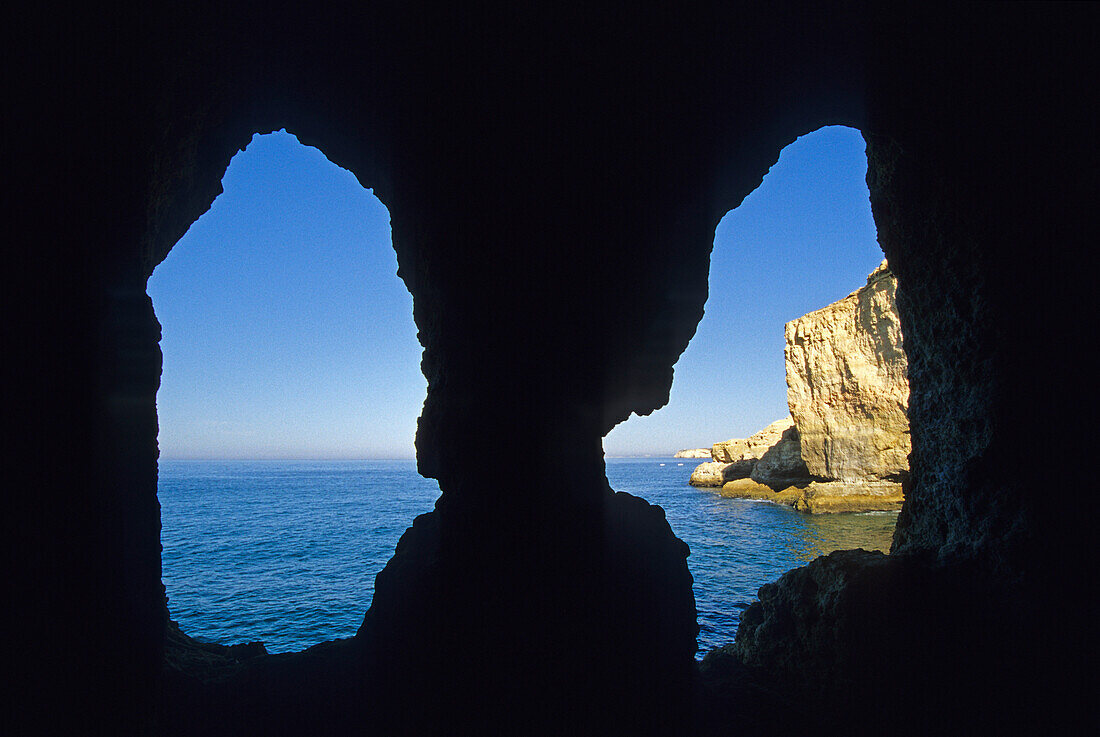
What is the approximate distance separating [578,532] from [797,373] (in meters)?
34.6

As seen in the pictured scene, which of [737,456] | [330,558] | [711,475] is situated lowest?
[711,475]

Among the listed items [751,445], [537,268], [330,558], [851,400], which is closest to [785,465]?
[851,400]

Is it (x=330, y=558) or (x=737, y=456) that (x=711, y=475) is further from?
(x=330, y=558)

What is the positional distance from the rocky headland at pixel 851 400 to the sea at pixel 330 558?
8.49ft

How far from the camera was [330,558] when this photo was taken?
21469 mm

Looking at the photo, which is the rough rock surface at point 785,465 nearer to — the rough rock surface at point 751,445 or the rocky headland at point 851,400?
the rocky headland at point 851,400

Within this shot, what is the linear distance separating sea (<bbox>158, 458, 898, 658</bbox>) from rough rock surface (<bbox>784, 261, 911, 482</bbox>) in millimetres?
4439

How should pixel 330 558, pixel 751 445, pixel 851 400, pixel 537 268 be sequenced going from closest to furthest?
1. pixel 537 268
2. pixel 330 558
3. pixel 851 400
4. pixel 751 445

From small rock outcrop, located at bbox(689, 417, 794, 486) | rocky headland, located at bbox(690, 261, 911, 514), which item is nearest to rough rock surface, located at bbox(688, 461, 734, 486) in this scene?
small rock outcrop, located at bbox(689, 417, 794, 486)

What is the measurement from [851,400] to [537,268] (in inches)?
1347

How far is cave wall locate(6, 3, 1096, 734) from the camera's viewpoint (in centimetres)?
398

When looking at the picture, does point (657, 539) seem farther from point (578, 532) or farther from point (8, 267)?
point (8, 267)

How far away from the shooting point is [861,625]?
17.3ft

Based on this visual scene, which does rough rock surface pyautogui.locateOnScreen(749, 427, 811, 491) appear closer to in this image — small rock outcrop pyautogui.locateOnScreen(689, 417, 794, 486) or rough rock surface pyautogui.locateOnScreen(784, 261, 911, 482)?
rough rock surface pyautogui.locateOnScreen(784, 261, 911, 482)
